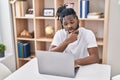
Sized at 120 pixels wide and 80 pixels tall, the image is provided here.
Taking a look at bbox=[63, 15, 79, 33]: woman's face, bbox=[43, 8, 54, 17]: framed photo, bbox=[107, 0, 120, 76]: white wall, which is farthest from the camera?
bbox=[43, 8, 54, 17]: framed photo

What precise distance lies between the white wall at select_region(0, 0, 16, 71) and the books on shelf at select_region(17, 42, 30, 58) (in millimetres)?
132

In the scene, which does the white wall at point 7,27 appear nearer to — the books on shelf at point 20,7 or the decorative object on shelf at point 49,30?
the books on shelf at point 20,7

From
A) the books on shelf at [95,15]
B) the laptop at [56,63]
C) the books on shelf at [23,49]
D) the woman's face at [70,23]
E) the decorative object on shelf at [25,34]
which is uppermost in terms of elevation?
the books on shelf at [95,15]

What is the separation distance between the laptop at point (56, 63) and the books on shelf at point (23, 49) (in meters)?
1.80

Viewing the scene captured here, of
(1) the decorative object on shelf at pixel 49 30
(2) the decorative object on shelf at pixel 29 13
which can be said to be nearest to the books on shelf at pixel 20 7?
(2) the decorative object on shelf at pixel 29 13

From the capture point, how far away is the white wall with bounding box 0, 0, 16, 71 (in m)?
3.05

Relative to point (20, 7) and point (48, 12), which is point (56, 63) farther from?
point (20, 7)

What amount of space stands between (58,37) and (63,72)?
70 centimetres

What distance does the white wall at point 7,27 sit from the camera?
305 cm

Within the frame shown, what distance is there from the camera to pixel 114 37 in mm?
2617

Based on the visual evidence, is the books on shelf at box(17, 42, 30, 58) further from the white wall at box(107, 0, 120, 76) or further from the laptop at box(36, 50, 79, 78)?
the laptop at box(36, 50, 79, 78)

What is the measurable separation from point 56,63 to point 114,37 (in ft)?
5.14

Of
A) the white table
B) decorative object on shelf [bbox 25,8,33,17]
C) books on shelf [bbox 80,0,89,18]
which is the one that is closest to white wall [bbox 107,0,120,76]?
books on shelf [bbox 80,0,89,18]

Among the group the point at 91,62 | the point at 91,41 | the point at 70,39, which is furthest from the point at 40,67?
the point at 91,41
